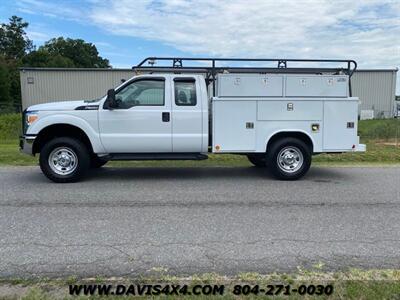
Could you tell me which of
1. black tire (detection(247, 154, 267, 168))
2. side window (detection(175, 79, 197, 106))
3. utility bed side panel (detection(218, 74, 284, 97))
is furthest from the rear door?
black tire (detection(247, 154, 267, 168))

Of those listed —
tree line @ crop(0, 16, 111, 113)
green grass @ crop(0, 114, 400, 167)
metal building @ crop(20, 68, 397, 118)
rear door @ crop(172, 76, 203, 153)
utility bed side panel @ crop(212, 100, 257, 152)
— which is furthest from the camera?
tree line @ crop(0, 16, 111, 113)

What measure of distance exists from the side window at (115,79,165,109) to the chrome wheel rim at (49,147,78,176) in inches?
56.3

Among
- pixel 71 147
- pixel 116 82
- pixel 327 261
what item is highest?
pixel 116 82

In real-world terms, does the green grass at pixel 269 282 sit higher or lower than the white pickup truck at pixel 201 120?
lower

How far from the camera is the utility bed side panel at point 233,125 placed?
27.5ft

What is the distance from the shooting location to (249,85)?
8.37 m

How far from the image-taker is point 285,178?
341 inches

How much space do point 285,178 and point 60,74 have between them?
3057 cm

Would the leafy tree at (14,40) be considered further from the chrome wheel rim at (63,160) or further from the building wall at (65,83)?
the chrome wheel rim at (63,160)

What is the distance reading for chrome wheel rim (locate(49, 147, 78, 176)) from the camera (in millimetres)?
8234

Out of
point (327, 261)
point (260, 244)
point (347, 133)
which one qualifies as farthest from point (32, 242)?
point (347, 133)

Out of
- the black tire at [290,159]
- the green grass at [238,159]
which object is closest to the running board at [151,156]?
the black tire at [290,159]

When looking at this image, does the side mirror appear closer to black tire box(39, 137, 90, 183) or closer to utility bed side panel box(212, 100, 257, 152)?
black tire box(39, 137, 90, 183)

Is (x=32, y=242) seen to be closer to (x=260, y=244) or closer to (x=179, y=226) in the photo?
(x=179, y=226)
